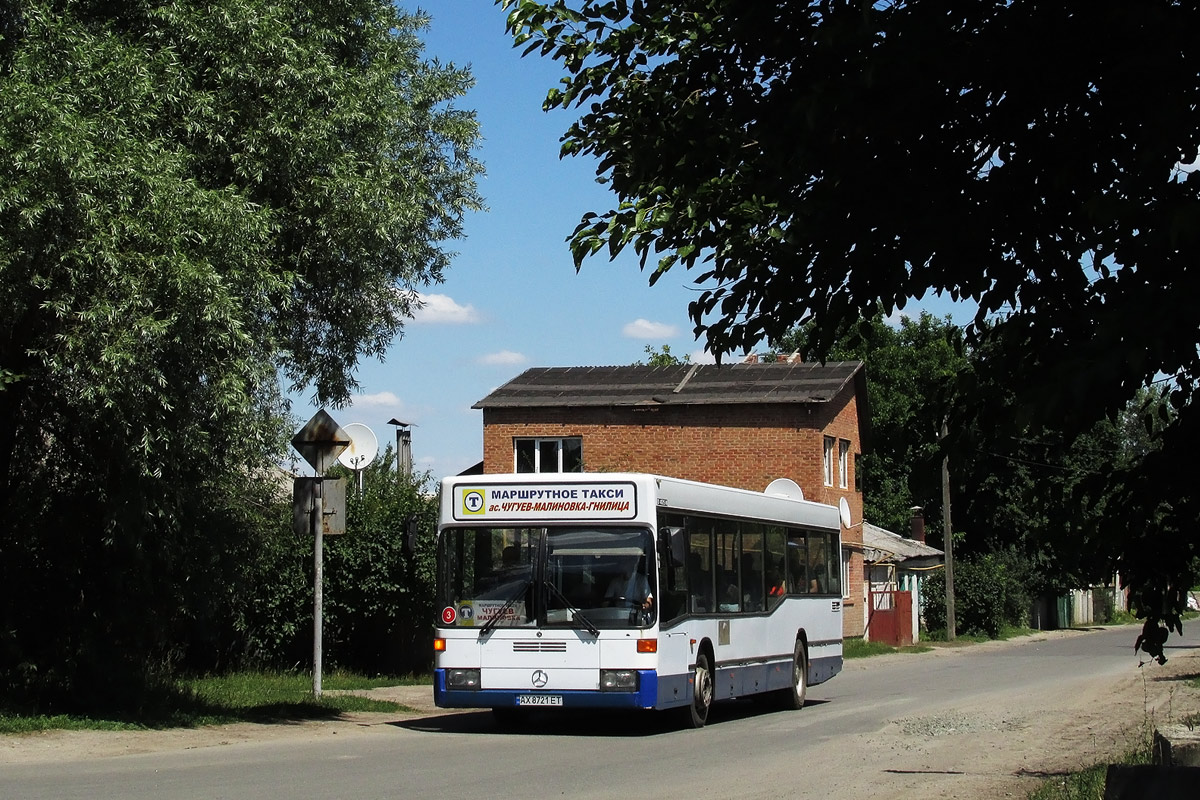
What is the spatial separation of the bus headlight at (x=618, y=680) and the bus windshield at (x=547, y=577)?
50 centimetres

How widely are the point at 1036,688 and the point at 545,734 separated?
38.0ft

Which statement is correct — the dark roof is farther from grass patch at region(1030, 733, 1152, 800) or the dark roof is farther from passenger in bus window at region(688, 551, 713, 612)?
grass patch at region(1030, 733, 1152, 800)

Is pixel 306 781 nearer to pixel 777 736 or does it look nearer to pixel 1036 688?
pixel 777 736

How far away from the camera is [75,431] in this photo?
15.4 metres

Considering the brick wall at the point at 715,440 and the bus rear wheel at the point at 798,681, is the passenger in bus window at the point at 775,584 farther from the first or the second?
the brick wall at the point at 715,440

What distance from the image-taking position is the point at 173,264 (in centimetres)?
1264

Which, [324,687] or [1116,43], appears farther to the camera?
[324,687]

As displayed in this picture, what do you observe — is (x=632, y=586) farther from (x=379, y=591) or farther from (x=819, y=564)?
(x=379, y=591)

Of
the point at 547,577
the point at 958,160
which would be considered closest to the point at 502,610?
the point at 547,577

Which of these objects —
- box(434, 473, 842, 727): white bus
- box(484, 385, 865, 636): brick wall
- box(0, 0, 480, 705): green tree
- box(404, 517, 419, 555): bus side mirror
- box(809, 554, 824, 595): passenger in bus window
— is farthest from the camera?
box(484, 385, 865, 636): brick wall

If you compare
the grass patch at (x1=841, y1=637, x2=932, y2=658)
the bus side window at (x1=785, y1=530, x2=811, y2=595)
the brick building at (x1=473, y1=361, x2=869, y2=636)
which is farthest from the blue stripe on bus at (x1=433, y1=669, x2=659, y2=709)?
the brick building at (x1=473, y1=361, x2=869, y2=636)

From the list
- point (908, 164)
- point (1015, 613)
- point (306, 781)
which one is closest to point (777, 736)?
point (306, 781)

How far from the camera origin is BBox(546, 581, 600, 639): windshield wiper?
15328mm

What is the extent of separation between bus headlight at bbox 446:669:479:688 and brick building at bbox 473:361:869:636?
921 inches
